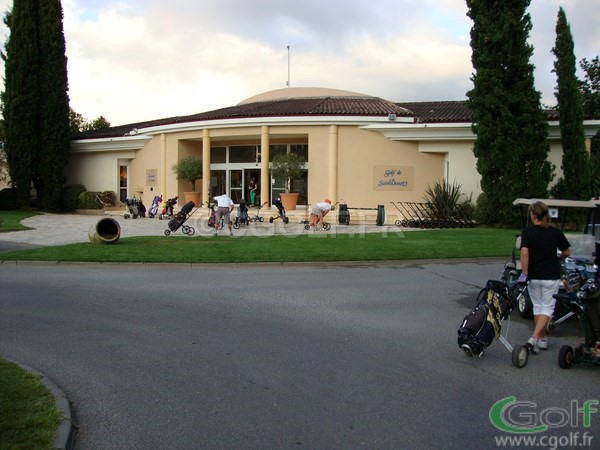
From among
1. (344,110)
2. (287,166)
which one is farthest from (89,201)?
(344,110)

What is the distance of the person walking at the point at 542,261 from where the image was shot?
6371 mm

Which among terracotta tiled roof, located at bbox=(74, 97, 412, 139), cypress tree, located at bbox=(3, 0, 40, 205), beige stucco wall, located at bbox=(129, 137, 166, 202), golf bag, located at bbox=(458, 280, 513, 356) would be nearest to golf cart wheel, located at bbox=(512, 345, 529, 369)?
golf bag, located at bbox=(458, 280, 513, 356)

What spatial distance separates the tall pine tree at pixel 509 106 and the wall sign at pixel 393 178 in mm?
5105

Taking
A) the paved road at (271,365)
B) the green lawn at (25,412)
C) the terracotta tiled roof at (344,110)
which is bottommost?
the paved road at (271,365)

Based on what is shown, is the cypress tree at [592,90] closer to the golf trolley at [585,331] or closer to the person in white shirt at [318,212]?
the person in white shirt at [318,212]

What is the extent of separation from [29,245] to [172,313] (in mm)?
10912

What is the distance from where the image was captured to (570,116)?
24266 millimetres

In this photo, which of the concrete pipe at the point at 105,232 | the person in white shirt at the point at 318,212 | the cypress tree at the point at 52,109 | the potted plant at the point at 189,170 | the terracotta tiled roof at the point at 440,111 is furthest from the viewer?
the cypress tree at the point at 52,109

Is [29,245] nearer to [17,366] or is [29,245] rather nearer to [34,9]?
[17,366]

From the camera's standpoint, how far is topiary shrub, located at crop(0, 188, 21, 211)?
35.1 m

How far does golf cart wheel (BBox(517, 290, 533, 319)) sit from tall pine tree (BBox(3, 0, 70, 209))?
32.9m

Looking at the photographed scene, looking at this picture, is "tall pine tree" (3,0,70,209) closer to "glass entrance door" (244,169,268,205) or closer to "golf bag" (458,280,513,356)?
"glass entrance door" (244,169,268,205)

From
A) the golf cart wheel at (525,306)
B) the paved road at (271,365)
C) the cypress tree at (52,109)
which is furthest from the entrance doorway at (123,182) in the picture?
the golf cart wheel at (525,306)

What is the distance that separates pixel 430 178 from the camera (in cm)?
2847
